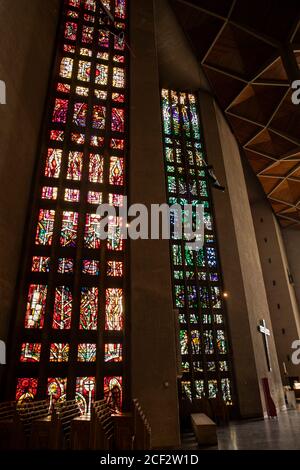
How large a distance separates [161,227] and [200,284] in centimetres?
476

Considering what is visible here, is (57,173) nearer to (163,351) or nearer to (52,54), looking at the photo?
(52,54)

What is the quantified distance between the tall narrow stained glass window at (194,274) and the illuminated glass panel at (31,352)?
4.63m

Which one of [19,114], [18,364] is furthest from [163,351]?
[19,114]

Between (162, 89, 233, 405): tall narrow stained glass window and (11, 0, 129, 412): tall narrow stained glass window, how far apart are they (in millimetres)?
3148

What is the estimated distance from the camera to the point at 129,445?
5.42 m

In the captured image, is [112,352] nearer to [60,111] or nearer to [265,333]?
[60,111]

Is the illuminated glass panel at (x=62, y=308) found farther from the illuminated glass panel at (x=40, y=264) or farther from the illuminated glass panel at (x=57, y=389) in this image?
the illuminated glass panel at (x=57, y=389)

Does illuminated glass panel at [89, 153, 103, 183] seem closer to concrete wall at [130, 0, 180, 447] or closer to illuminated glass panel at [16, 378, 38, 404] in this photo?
concrete wall at [130, 0, 180, 447]

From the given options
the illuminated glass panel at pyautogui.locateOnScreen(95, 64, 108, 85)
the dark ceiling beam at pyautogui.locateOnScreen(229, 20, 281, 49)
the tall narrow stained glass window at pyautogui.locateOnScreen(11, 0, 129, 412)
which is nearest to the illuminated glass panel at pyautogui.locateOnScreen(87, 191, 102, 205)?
the tall narrow stained glass window at pyautogui.locateOnScreen(11, 0, 129, 412)

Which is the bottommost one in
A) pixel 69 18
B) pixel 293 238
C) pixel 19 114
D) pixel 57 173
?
pixel 57 173

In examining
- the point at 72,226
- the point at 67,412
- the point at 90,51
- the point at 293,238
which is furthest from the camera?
the point at 293,238

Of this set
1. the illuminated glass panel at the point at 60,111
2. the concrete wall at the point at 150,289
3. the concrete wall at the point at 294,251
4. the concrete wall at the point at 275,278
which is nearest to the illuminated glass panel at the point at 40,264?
the concrete wall at the point at 150,289

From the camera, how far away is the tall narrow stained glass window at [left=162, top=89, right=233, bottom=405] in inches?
475

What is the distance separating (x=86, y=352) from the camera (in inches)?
334
